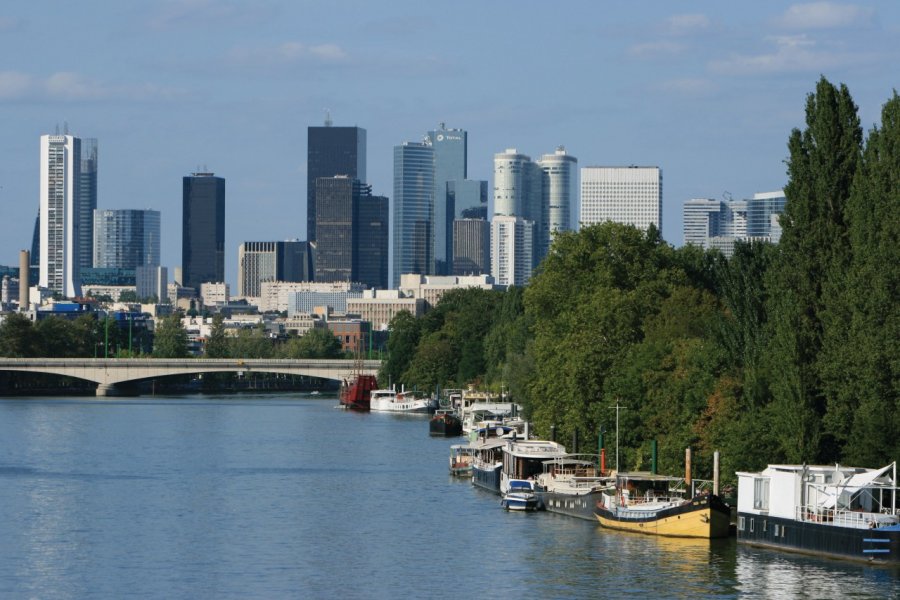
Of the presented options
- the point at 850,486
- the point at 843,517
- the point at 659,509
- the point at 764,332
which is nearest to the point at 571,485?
the point at 659,509

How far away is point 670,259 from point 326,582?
151 ft

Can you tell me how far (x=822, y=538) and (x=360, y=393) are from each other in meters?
129

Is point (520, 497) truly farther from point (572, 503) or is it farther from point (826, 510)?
point (826, 510)

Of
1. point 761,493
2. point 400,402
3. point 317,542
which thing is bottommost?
point 317,542

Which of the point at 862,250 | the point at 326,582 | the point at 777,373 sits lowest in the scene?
the point at 326,582

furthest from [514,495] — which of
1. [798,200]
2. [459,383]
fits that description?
[459,383]

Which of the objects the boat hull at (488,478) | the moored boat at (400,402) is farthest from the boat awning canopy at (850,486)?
the moored boat at (400,402)

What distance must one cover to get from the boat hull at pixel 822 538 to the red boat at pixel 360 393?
122 m

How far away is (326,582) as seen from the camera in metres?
60.8

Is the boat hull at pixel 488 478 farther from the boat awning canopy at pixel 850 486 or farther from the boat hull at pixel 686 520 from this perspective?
the boat awning canopy at pixel 850 486

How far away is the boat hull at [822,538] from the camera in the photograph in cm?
6112

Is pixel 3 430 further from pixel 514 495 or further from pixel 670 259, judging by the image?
pixel 514 495

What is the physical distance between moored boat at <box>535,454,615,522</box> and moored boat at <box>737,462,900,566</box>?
1203cm

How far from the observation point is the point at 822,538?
207ft
